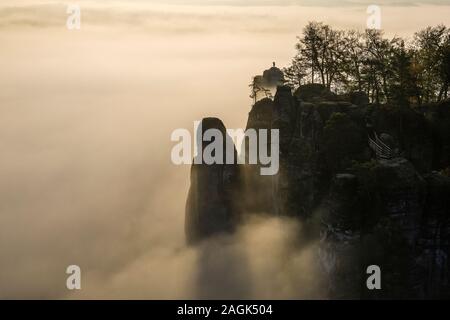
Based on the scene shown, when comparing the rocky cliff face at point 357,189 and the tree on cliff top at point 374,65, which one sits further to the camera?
the tree on cliff top at point 374,65

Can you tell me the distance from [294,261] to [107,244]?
112107 mm

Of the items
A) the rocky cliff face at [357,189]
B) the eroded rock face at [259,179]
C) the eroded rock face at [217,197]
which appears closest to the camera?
the rocky cliff face at [357,189]

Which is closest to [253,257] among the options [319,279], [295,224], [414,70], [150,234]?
[295,224]

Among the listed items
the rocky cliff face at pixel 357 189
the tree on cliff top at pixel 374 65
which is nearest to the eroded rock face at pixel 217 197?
the rocky cliff face at pixel 357 189

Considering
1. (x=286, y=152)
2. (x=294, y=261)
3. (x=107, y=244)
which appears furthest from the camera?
(x=107, y=244)

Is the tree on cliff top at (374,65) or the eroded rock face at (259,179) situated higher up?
the tree on cliff top at (374,65)

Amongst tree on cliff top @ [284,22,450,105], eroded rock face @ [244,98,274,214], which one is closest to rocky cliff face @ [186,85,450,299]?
eroded rock face @ [244,98,274,214]

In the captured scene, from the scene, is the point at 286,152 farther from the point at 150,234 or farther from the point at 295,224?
the point at 150,234

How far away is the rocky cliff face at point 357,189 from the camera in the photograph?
5975cm

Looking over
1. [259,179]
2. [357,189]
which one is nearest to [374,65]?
[259,179]

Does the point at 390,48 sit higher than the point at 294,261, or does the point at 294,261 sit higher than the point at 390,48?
the point at 390,48

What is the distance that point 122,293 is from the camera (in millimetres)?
96312

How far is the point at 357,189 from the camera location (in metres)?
60.1

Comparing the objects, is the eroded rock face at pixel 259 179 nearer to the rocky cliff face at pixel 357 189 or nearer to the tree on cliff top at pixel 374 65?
the rocky cliff face at pixel 357 189
